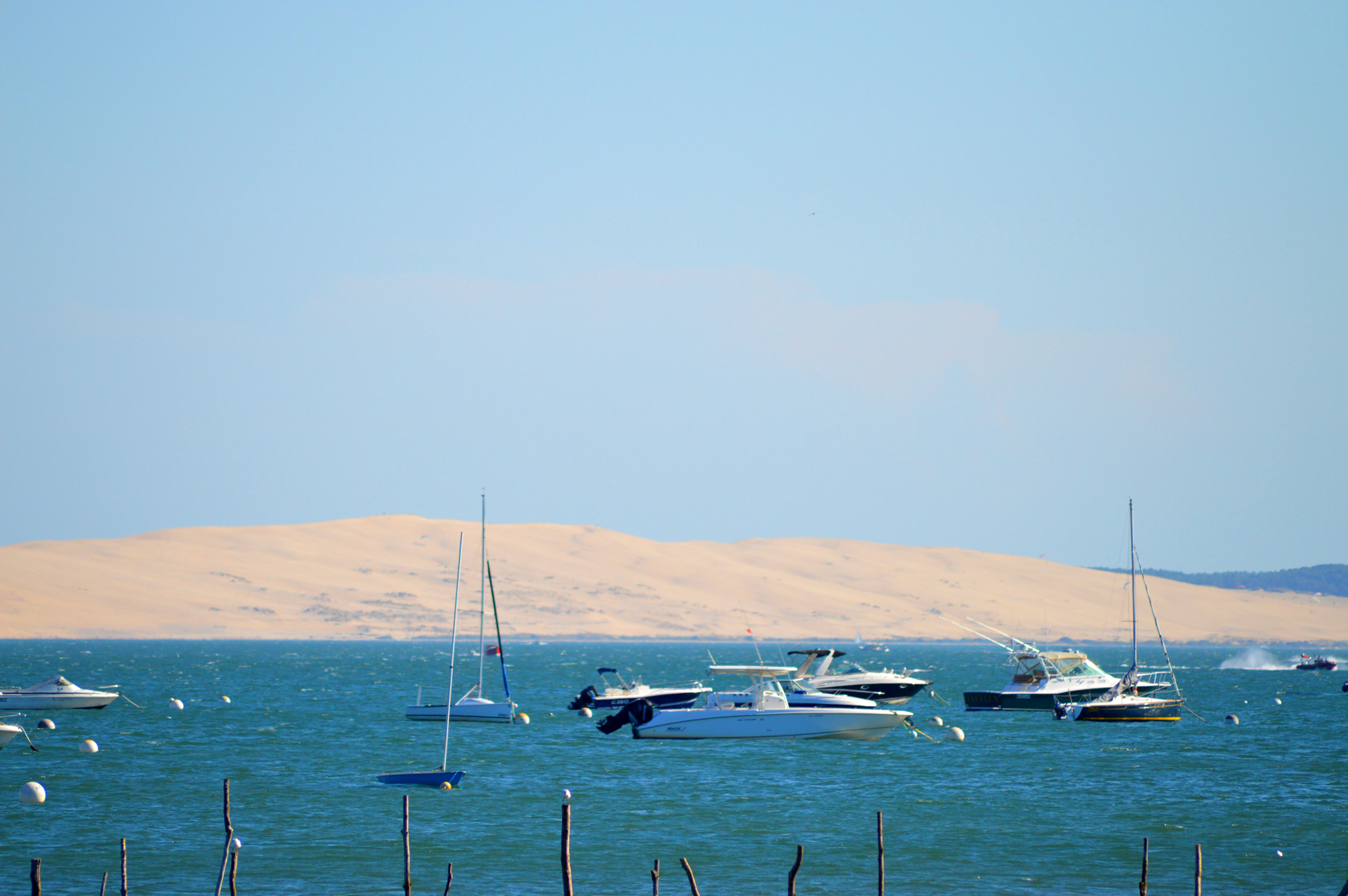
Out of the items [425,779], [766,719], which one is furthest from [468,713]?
[425,779]

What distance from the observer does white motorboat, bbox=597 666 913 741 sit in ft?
181

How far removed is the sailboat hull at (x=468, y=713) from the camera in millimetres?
64500

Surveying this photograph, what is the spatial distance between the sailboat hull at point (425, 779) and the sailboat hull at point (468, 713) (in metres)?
20.9

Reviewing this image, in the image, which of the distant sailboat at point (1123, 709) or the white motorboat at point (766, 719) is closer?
the white motorboat at point (766, 719)

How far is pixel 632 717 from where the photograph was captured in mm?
59844

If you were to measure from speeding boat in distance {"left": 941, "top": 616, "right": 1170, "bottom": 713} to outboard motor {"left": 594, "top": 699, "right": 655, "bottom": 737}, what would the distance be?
19375 millimetres

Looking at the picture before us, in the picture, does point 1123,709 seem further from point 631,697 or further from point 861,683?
point 631,697

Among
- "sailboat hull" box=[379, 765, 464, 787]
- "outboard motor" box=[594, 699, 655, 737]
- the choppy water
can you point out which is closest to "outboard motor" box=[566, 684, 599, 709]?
the choppy water

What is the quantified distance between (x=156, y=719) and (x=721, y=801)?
35.0 metres

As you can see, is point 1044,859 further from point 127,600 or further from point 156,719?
point 127,600

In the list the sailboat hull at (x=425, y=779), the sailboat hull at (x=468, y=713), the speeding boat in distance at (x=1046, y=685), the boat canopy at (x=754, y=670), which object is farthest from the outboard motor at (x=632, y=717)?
the speeding boat in distance at (x=1046, y=685)

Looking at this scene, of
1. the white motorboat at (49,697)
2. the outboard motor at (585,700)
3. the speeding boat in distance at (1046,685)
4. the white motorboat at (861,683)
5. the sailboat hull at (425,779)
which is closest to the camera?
the sailboat hull at (425,779)

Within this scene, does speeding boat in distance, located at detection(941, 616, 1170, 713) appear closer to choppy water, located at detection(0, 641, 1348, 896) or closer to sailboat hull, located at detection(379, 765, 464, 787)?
choppy water, located at detection(0, 641, 1348, 896)

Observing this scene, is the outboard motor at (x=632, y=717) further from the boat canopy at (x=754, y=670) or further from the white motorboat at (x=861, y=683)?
the white motorboat at (x=861, y=683)
